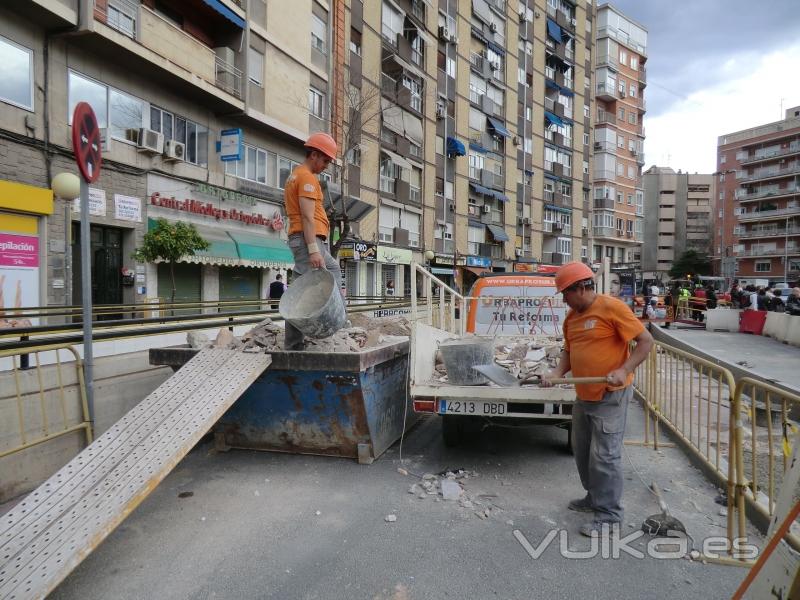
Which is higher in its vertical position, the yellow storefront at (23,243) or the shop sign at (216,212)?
the shop sign at (216,212)

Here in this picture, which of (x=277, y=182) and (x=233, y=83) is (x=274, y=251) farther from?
(x=233, y=83)

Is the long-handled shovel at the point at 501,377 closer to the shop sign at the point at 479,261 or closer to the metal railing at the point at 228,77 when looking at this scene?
the metal railing at the point at 228,77

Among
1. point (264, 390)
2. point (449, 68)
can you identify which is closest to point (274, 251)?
point (264, 390)

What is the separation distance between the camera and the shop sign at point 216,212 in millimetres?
16531

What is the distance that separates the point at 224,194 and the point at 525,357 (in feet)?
52.5

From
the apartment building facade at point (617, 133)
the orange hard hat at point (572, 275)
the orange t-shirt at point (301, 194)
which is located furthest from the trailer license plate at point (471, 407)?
the apartment building facade at point (617, 133)

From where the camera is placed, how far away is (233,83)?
18844mm

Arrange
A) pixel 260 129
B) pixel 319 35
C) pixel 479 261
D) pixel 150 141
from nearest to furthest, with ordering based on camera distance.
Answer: pixel 150 141 < pixel 260 129 < pixel 319 35 < pixel 479 261

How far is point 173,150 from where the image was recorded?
16.4 metres

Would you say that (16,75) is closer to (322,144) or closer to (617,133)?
(322,144)

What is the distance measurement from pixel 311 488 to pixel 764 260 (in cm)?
8813

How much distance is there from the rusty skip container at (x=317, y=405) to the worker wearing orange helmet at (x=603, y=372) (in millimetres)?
1733

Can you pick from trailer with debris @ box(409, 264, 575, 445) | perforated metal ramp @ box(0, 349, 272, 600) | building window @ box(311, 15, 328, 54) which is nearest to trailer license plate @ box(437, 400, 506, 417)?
trailer with debris @ box(409, 264, 575, 445)

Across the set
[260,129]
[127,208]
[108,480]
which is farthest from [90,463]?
[260,129]
